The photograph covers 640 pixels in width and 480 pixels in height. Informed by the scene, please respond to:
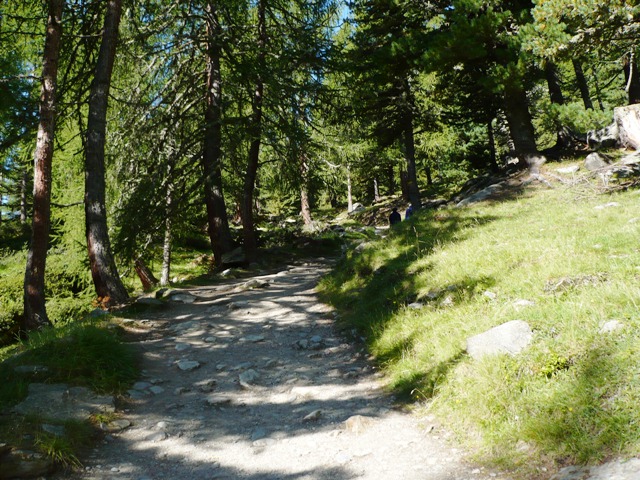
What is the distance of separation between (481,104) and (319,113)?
26.8 ft

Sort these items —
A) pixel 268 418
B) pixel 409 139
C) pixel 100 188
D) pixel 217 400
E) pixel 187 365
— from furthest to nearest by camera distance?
1. pixel 409 139
2. pixel 100 188
3. pixel 187 365
4. pixel 217 400
5. pixel 268 418

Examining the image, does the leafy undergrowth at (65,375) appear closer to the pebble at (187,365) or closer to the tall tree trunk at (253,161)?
the pebble at (187,365)

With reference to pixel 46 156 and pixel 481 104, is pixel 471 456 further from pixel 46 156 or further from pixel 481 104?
pixel 481 104

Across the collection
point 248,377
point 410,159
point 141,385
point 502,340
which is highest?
point 410,159

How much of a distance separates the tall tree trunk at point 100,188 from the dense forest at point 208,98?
0.10ft

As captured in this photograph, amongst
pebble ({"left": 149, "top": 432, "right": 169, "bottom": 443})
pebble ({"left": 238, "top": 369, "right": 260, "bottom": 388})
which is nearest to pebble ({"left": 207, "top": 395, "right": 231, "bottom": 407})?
pebble ({"left": 238, "top": 369, "right": 260, "bottom": 388})

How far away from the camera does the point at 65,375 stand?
5.28 meters

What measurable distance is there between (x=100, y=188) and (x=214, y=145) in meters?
5.34

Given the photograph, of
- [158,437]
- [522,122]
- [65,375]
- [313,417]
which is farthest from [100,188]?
[522,122]

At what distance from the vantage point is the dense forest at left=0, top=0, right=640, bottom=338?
31.1 feet

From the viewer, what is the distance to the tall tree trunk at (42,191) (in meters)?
8.68

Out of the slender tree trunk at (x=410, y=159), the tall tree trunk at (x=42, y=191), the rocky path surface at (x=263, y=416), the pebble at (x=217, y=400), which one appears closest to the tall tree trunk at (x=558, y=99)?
the slender tree trunk at (x=410, y=159)

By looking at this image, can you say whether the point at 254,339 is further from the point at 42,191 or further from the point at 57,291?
the point at 57,291

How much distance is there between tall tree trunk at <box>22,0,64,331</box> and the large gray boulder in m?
7.97
